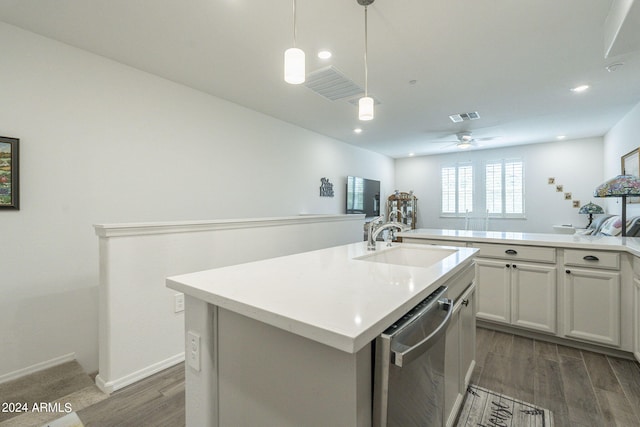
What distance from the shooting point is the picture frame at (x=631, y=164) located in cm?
360

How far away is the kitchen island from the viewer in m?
0.73

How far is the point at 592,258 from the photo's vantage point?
230cm

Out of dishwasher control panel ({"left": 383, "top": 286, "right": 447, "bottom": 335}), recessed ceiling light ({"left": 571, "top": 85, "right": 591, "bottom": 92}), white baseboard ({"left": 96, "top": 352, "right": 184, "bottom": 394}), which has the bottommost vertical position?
white baseboard ({"left": 96, "top": 352, "right": 184, "bottom": 394})

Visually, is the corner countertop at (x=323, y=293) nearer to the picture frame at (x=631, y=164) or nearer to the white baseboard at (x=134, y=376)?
the white baseboard at (x=134, y=376)

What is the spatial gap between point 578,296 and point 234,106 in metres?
4.00

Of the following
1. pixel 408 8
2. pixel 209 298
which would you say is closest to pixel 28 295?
pixel 209 298

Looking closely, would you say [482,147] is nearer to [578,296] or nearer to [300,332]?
[578,296]

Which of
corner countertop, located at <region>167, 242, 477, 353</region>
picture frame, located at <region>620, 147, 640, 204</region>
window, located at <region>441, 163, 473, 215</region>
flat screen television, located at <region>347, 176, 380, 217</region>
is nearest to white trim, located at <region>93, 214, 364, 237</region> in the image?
corner countertop, located at <region>167, 242, 477, 353</region>

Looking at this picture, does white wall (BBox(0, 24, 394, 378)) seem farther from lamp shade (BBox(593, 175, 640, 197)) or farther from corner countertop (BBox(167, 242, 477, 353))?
lamp shade (BBox(593, 175, 640, 197))

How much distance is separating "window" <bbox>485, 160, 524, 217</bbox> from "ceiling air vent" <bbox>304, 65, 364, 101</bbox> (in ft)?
16.5

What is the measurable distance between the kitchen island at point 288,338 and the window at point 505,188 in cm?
627

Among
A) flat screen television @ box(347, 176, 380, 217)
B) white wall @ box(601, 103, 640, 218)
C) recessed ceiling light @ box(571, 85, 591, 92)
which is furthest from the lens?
flat screen television @ box(347, 176, 380, 217)

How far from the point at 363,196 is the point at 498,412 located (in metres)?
4.82

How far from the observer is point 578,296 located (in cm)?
237
